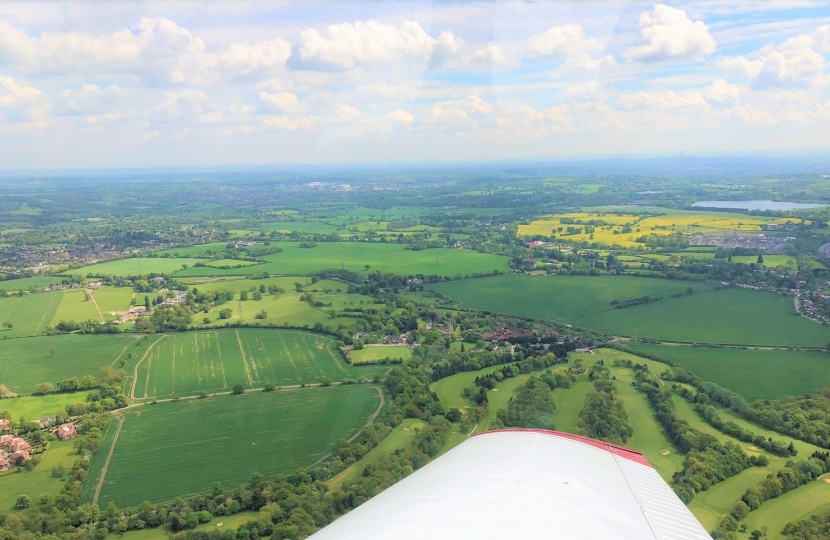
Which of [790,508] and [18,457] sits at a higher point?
[790,508]

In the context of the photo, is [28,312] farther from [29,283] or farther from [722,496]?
[722,496]

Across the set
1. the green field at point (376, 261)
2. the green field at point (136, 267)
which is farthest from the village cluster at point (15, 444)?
the green field at point (136, 267)

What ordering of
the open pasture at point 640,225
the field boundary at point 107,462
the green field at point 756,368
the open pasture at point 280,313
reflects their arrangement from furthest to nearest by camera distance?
the open pasture at point 640,225
the open pasture at point 280,313
the green field at point 756,368
the field boundary at point 107,462

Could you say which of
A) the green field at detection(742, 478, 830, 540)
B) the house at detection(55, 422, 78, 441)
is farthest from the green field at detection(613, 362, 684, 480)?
the house at detection(55, 422, 78, 441)

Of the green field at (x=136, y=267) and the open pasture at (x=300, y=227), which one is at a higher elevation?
the open pasture at (x=300, y=227)

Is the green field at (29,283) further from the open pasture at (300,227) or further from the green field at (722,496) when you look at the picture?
the green field at (722,496)

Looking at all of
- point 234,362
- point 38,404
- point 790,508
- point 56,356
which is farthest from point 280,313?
point 790,508

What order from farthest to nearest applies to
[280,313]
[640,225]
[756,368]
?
→ [640,225], [280,313], [756,368]
